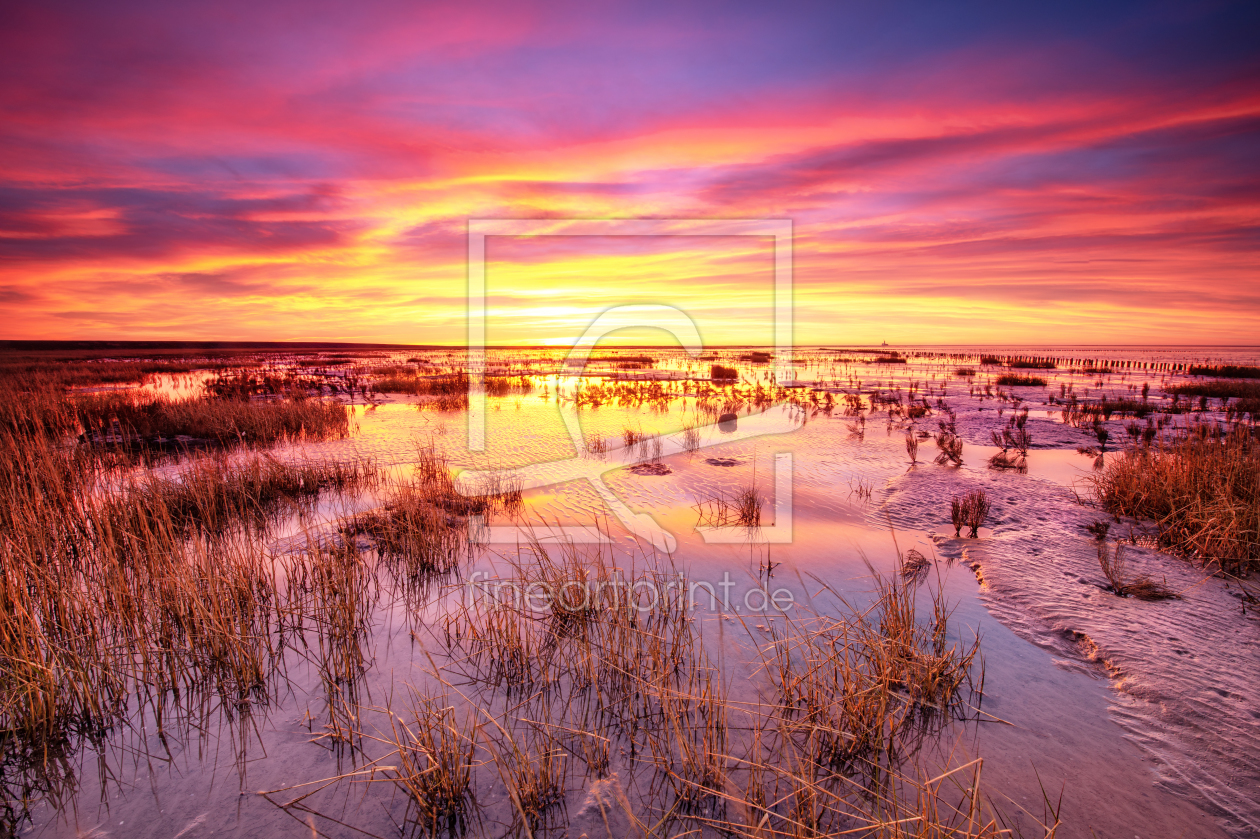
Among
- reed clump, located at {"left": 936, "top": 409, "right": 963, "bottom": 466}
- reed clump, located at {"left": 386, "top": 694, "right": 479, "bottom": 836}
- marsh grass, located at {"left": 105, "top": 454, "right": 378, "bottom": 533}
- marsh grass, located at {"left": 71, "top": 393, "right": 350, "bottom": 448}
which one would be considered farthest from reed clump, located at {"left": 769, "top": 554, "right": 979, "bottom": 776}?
marsh grass, located at {"left": 71, "top": 393, "right": 350, "bottom": 448}

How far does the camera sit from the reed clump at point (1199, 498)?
648cm

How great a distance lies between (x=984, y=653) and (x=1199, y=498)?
5.00 metres

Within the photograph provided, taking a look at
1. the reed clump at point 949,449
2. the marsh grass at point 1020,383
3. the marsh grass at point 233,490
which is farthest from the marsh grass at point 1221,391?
the marsh grass at point 233,490

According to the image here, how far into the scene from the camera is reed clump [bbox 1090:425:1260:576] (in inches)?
255

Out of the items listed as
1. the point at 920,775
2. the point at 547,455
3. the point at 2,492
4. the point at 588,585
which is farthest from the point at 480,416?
the point at 920,775

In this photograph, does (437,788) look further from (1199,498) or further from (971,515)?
(1199,498)

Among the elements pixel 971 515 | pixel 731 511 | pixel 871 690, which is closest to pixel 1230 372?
pixel 971 515

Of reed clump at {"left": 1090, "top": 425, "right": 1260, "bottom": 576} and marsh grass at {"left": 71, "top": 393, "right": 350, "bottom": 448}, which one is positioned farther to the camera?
marsh grass at {"left": 71, "top": 393, "right": 350, "bottom": 448}

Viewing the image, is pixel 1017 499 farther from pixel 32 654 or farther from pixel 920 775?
pixel 32 654

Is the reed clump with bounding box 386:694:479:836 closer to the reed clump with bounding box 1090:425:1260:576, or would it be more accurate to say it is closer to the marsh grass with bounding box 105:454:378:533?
the marsh grass with bounding box 105:454:378:533

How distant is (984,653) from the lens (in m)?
5.16

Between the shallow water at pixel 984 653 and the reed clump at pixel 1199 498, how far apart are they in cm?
47

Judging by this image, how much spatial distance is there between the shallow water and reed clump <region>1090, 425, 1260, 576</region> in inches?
18.3

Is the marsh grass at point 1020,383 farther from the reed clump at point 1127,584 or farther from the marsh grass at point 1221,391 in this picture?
the reed clump at point 1127,584
